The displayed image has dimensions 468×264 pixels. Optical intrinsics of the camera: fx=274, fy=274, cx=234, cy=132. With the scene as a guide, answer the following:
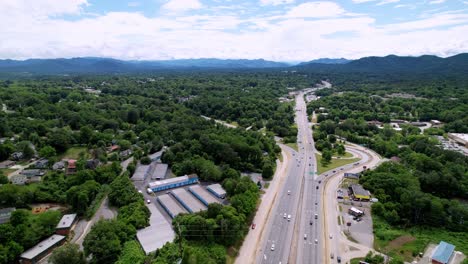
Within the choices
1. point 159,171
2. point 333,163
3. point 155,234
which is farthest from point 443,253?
point 159,171

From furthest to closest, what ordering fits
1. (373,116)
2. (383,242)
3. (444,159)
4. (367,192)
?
1. (373,116)
2. (444,159)
3. (367,192)
4. (383,242)

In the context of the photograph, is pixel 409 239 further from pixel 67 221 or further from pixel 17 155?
pixel 17 155

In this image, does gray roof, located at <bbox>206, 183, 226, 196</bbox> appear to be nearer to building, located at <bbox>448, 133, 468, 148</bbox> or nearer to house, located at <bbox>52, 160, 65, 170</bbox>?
house, located at <bbox>52, 160, 65, 170</bbox>

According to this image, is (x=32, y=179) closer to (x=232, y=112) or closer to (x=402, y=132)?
(x=232, y=112)

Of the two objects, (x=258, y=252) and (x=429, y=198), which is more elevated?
(x=429, y=198)

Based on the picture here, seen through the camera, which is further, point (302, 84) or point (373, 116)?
point (302, 84)

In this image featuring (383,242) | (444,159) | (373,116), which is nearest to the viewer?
(383,242)

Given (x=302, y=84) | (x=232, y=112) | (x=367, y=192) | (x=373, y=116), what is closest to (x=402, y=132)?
(x=373, y=116)
